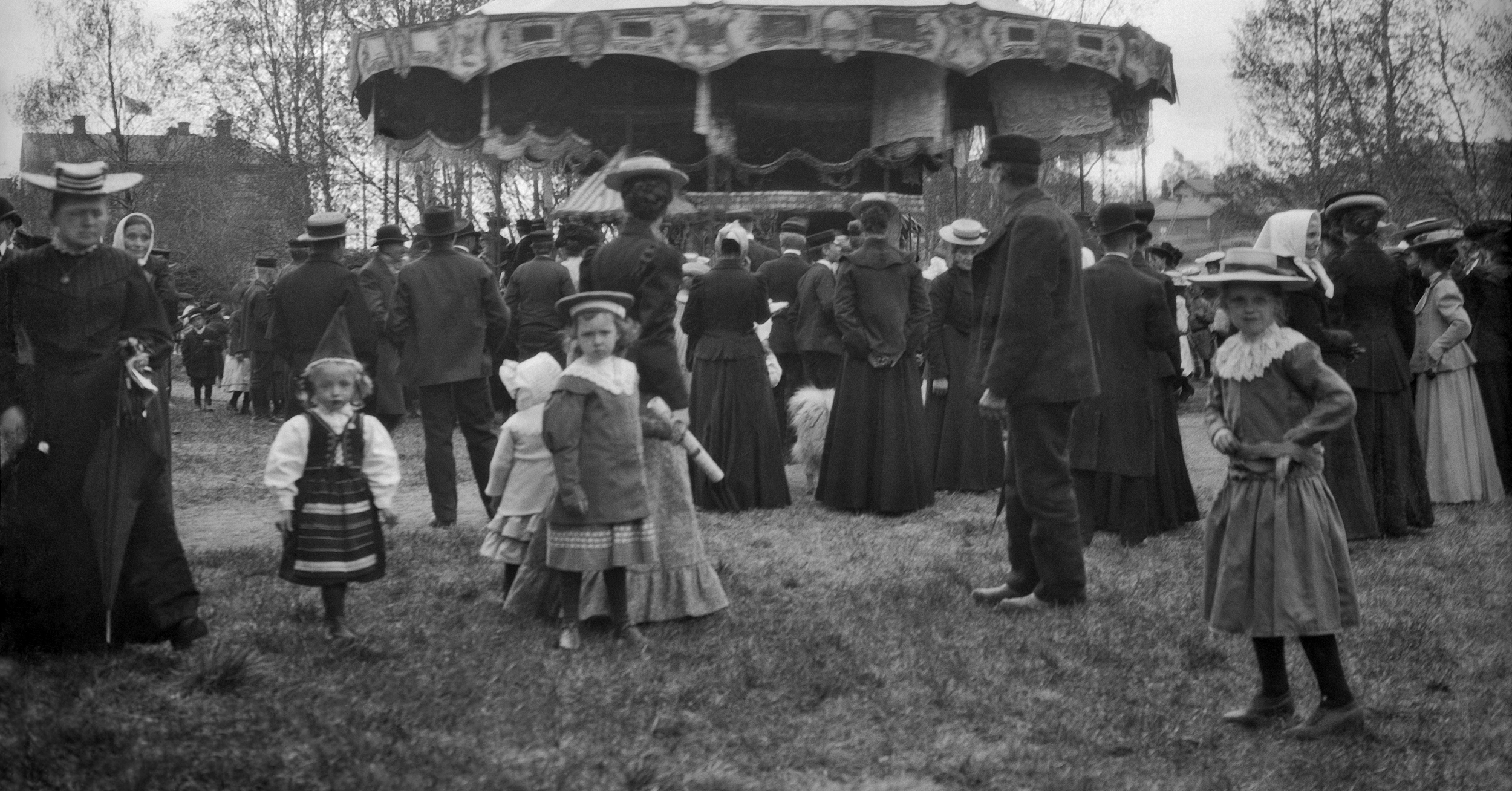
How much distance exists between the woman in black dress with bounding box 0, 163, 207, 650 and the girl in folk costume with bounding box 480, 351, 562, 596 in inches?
53.8

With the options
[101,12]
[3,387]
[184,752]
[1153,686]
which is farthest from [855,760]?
[101,12]

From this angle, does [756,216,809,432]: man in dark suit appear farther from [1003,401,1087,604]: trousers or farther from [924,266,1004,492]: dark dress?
[1003,401,1087,604]: trousers

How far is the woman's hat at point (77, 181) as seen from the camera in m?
5.35

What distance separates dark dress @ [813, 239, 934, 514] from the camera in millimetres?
9203

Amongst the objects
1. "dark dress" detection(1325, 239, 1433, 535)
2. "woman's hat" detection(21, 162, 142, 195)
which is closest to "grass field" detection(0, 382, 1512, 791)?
"dark dress" detection(1325, 239, 1433, 535)

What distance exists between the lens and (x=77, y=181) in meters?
5.37

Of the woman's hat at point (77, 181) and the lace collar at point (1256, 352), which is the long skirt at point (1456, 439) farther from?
the woman's hat at point (77, 181)

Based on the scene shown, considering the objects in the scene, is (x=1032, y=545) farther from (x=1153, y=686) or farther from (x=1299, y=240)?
(x=1299, y=240)

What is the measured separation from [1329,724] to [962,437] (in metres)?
5.60

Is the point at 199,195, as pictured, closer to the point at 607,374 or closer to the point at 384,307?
the point at 384,307

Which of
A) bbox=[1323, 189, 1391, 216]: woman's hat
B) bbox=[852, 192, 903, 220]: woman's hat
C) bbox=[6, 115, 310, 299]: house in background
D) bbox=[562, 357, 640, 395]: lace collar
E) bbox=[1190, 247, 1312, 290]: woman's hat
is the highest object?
bbox=[6, 115, 310, 299]: house in background

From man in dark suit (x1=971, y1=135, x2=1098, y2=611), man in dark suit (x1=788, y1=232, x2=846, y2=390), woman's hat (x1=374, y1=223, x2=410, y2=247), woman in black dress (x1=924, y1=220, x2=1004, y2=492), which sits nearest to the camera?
man in dark suit (x1=971, y1=135, x2=1098, y2=611)

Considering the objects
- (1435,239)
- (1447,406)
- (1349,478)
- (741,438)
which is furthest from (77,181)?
(1447,406)

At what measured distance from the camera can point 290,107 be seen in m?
34.2
